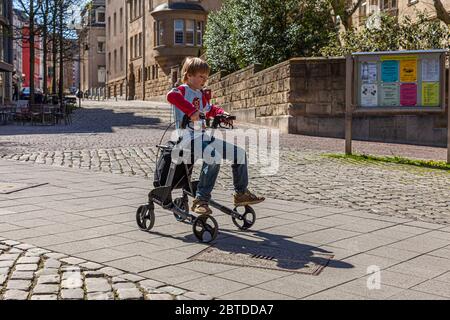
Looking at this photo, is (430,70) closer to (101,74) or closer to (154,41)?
(154,41)

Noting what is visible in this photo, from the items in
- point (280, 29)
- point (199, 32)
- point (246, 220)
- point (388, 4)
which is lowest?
point (246, 220)

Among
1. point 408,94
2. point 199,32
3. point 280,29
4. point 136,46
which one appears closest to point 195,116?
point 408,94

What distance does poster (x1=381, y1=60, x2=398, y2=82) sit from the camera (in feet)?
45.0

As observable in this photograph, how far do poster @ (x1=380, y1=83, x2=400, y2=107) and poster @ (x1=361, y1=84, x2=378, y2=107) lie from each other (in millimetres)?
165

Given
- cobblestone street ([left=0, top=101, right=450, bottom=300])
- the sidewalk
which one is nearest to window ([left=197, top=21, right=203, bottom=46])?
cobblestone street ([left=0, top=101, right=450, bottom=300])

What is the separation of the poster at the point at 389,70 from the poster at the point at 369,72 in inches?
6.2

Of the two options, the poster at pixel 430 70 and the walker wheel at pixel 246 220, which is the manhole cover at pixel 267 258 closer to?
the walker wheel at pixel 246 220

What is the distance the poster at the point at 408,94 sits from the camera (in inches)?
536

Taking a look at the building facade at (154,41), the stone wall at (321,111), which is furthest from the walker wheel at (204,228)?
the building facade at (154,41)

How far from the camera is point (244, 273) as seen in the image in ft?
16.3

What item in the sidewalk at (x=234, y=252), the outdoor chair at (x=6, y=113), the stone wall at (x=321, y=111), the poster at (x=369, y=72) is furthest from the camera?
the outdoor chair at (x=6, y=113)

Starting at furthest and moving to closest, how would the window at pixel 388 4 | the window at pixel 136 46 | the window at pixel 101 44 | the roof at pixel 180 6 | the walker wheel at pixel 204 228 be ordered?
the window at pixel 101 44, the window at pixel 136 46, the roof at pixel 180 6, the window at pixel 388 4, the walker wheel at pixel 204 228

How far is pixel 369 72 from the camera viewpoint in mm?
13969

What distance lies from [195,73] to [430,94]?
331 inches
